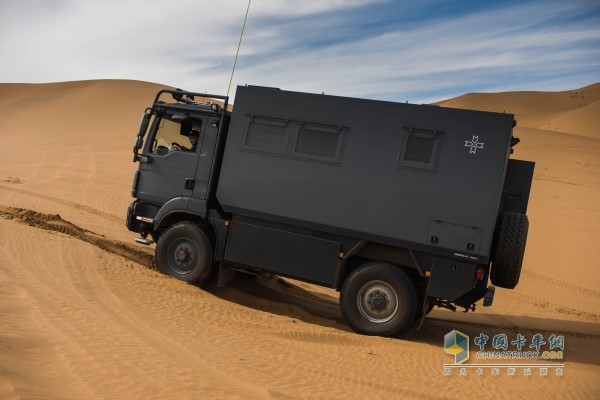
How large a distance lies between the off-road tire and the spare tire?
4636mm

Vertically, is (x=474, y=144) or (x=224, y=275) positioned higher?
(x=474, y=144)

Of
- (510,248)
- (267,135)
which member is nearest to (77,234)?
(267,135)

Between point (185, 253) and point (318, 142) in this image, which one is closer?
point (318, 142)

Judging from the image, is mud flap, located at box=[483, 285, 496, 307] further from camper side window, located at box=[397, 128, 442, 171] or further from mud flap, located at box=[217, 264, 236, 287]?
mud flap, located at box=[217, 264, 236, 287]

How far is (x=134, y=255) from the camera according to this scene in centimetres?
1195

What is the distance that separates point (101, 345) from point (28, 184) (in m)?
17.8

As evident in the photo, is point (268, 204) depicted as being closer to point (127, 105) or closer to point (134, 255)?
point (134, 255)

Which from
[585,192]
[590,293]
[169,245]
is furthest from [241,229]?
[585,192]

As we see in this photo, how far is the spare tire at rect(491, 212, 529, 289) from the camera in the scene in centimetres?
834

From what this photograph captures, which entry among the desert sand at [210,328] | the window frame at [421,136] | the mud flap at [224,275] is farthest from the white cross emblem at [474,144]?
the mud flap at [224,275]

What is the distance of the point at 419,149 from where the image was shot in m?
8.70

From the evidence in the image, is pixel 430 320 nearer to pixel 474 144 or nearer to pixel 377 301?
pixel 377 301

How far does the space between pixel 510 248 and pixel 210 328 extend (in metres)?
4.39

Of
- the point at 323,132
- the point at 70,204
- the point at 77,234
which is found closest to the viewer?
the point at 323,132
